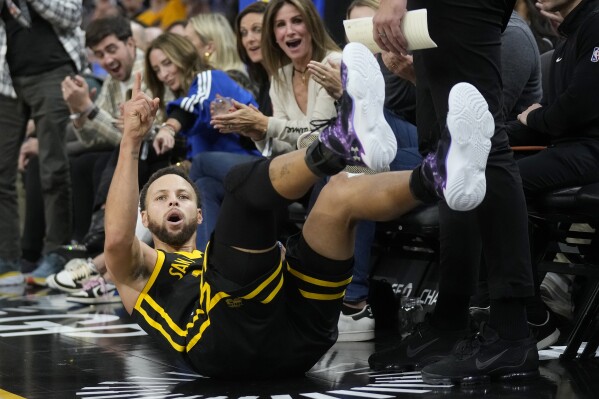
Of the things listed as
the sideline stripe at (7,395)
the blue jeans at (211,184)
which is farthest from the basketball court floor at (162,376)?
the blue jeans at (211,184)

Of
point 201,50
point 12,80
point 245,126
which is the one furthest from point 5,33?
point 245,126

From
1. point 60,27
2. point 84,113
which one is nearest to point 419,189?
point 84,113

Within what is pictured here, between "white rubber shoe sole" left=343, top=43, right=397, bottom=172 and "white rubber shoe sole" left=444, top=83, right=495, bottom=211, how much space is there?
0.18 m

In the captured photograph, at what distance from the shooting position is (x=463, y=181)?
2746mm

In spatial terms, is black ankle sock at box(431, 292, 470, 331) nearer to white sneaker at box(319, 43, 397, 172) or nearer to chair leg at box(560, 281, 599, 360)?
chair leg at box(560, 281, 599, 360)

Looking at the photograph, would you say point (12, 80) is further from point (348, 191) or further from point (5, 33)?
point (348, 191)

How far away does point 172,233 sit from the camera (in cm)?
411

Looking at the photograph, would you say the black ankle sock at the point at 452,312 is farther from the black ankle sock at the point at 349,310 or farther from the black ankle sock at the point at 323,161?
the black ankle sock at the point at 349,310

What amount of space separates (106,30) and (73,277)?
1.71 metres

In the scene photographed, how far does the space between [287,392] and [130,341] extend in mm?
1429

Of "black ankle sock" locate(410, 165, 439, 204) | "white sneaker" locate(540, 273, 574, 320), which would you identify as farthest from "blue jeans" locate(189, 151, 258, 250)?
"black ankle sock" locate(410, 165, 439, 204)

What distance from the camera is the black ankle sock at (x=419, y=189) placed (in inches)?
113

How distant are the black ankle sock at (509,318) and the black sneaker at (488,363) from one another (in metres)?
0.02

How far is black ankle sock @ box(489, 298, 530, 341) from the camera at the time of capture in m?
3.19
